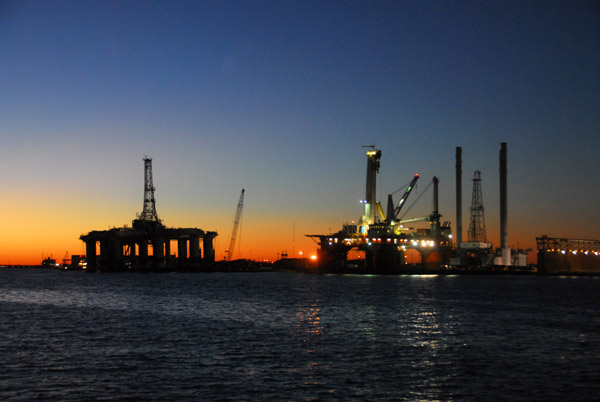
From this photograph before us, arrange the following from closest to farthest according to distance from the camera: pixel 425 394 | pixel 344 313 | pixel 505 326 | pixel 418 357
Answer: pixel 425 394, pixel 418 357, pixel 505 326, pixel 344 313

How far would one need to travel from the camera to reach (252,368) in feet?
107

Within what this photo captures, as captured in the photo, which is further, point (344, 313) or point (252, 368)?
point (344, 313)

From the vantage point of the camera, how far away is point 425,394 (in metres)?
27.0

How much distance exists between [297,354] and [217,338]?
877cm

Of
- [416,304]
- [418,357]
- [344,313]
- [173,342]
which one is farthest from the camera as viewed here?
[416,304]

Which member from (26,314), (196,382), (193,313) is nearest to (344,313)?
(193,313)

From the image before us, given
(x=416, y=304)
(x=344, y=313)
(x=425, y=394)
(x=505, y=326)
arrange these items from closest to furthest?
1. (x=425, y=394)
2. (x=505, y=326)
3. (x=344, y=313)
4. (x=416, y=304)

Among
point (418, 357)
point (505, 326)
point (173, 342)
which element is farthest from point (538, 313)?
point (173, 342)

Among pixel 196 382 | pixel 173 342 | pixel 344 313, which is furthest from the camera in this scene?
pixel 344 313

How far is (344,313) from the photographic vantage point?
6331cm

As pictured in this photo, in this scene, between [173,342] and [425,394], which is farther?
[173,342]

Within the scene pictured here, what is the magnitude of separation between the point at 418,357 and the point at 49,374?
19.5m

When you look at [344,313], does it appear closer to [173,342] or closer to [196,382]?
[173,342]

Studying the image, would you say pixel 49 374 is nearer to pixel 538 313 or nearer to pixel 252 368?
pixel 252 368
